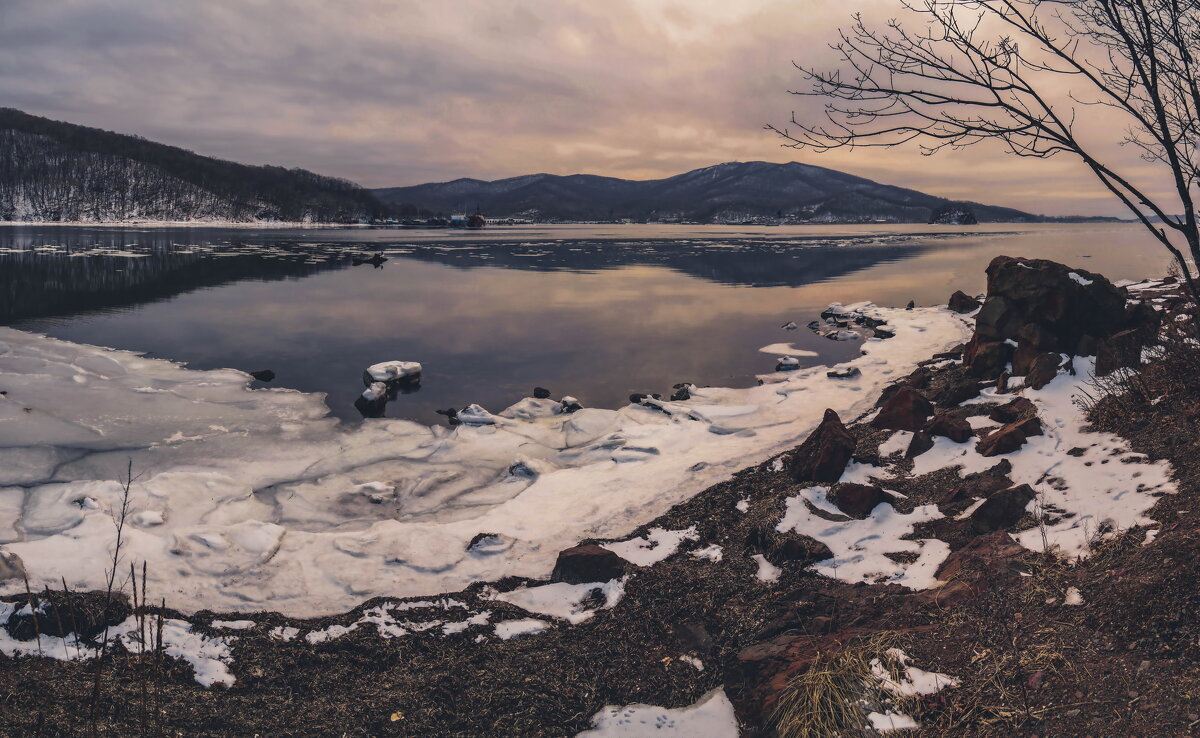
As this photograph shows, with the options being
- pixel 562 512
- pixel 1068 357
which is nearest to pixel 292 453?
pixel 562 512

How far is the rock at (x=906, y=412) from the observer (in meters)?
10.6

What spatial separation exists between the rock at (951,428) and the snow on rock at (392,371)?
14.3 metres

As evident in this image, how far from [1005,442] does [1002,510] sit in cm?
179

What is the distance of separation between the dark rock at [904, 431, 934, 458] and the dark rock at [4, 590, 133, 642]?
985cm

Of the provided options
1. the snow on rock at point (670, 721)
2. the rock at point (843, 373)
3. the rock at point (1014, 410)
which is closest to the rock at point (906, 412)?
the rock at point (1014, 410)

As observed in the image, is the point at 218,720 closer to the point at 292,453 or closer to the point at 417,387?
the point at 292,453

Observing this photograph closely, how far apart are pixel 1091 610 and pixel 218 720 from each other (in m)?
6.80

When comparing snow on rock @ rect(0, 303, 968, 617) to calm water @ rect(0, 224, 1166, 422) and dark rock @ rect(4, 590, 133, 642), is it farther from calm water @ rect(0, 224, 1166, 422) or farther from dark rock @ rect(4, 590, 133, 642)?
calm water @ rect(0, 224, 1166, 422)

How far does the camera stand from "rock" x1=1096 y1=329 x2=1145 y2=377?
9.12m

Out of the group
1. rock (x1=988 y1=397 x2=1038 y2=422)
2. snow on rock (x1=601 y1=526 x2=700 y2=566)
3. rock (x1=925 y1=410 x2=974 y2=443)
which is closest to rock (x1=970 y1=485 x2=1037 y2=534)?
rock (x1=925 y1=410 x2=974 y2=443)

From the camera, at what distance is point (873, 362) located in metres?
20.4

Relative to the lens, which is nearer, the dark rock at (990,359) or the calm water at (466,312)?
the dark rock at (990,359)

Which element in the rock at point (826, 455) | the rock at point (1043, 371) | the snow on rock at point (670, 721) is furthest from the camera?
the rock at point (1043, 371)

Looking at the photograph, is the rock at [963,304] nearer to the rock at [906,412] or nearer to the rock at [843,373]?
the rock at [843,373]
